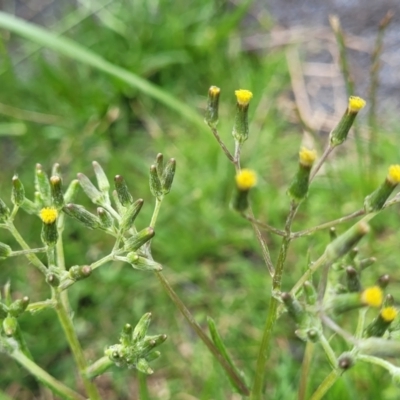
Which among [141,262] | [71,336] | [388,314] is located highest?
[141,262]

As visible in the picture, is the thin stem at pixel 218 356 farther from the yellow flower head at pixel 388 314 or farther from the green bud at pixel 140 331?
the yellow flower head at pixel 388 314

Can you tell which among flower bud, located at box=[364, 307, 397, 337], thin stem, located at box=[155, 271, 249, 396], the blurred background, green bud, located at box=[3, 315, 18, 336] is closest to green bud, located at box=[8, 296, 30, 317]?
green bud, located at box=[3, 315, 18, 336]

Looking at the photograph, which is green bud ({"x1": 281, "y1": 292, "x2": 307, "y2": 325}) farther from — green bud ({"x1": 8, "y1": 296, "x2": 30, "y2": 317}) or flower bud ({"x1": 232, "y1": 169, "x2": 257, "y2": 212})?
green bud ({"x1": 8, "y1": 296, "x2": 30, "y2": 317})

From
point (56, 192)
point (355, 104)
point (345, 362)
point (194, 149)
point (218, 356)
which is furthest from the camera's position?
point (194, 149)

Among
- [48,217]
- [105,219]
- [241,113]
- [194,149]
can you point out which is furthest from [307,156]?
[194,149]

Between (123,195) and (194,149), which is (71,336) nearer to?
(123,195)

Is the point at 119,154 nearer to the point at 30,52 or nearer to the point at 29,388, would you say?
the point at 30,52
